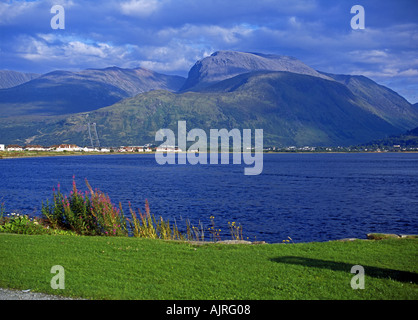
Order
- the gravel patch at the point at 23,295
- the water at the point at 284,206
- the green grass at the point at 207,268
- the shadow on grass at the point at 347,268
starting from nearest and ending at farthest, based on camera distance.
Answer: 1. the gravel patch at the point at 23,295
2. the green grass at the point at 207,268
3. the shadow on grass at the point at 347,268
4. the water at the point at 284,206

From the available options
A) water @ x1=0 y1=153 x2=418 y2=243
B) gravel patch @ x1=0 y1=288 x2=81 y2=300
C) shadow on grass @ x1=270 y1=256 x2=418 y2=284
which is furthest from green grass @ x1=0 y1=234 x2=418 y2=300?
water @ x1=0 y1=153 x2=418 y2=243

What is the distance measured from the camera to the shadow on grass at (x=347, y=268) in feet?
42.1

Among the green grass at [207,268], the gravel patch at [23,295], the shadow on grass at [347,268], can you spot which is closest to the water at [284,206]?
the green grass at [207,268]

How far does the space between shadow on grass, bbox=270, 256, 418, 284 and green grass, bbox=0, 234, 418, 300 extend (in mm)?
30

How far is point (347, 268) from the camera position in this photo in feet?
45.4

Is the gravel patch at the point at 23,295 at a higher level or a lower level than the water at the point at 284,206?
higher

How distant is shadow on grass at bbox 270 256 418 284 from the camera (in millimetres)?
12836

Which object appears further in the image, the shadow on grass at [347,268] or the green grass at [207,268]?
the shadow on grass at [347,268]

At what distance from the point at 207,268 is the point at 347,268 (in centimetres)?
482

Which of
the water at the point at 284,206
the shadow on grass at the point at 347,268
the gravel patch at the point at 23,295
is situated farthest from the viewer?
the water at the point at 284,206

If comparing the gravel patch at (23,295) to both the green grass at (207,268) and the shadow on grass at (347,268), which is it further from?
the shadow on grass at (347,268)

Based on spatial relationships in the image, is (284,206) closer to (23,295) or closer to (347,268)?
(347,268)

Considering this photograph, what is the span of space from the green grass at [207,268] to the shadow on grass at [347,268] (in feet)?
0.10

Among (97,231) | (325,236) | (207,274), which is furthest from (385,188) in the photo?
(207,274)
